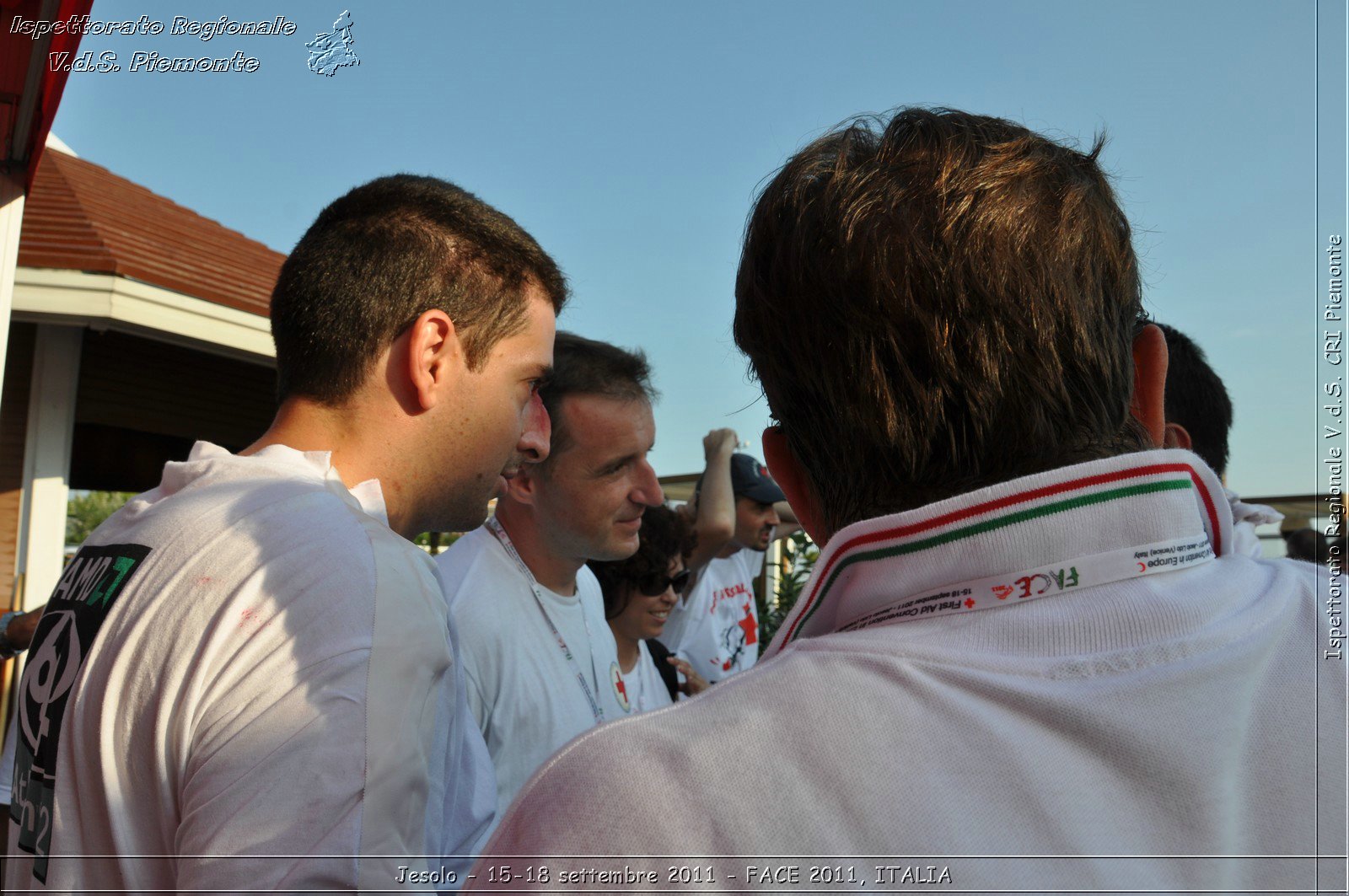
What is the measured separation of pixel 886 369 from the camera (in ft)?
3.42

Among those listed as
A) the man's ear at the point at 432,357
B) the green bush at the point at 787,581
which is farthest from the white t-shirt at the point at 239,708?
the green bush at the point at 787,581

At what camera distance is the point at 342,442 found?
6.53 ft

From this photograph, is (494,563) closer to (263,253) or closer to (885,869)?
(885,869)

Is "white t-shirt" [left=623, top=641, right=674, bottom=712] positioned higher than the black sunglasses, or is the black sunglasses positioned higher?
the black sunglasses

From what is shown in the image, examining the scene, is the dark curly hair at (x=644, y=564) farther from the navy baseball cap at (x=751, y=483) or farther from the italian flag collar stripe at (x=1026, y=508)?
the italian flag collar stripe at (x=1026, y=508)

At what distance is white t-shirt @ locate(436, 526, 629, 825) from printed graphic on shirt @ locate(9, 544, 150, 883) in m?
1.14

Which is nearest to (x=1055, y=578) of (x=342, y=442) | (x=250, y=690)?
(x=250, y=690)

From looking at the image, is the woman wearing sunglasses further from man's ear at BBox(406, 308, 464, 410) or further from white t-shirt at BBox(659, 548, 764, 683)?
man's ear at BBox(406, 308, 464, 410)

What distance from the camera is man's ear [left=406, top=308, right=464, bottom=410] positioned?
6.81ft

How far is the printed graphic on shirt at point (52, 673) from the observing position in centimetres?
156

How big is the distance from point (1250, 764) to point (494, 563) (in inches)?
104

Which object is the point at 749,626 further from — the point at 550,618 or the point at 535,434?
the point at 535,434

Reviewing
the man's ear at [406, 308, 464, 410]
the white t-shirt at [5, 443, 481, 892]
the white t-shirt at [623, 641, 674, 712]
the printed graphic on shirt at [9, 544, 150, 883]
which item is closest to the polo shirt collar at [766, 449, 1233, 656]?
the white t-shirt at [5, 443, 481, 892]

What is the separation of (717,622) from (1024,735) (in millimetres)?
5142
